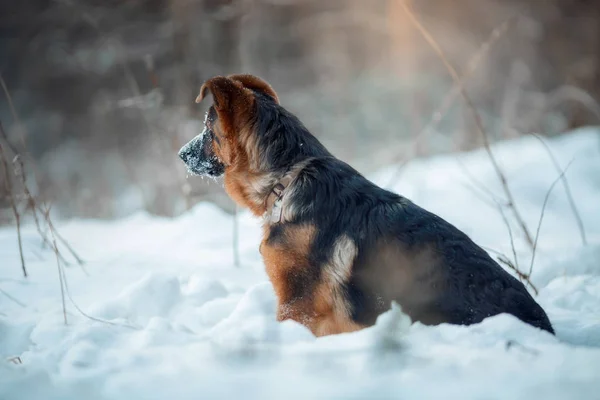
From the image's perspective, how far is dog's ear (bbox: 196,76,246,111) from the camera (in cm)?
308

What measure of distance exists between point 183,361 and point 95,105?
48.3 ft

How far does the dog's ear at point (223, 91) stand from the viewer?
3.08 metres

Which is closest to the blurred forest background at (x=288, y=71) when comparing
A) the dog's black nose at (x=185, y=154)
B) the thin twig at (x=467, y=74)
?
the thin twig at (x=467, y=74)

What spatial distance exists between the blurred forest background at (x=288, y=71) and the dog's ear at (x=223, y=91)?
492 centimetres

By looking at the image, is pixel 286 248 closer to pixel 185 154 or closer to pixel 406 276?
pixel 406 276

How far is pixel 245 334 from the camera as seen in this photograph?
2266 millimetres

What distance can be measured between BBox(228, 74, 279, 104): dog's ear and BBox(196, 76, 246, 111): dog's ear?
14.4 inches

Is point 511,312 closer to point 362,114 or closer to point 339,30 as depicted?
point 362,114

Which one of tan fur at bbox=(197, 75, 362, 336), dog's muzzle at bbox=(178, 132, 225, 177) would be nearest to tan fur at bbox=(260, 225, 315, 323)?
tan fur at bbox=(197, 75, 362, 336)

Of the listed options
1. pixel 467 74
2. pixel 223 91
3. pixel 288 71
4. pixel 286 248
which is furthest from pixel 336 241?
pixel 288 71

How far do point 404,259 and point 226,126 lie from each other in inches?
62.0

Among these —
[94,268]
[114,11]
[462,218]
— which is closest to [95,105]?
[114,11]

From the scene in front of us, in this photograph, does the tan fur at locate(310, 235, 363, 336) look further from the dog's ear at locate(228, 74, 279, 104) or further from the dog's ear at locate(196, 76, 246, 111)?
the dog's ear at locate(228, 74, 279, 104)

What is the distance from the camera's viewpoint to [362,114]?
15.9 metres
